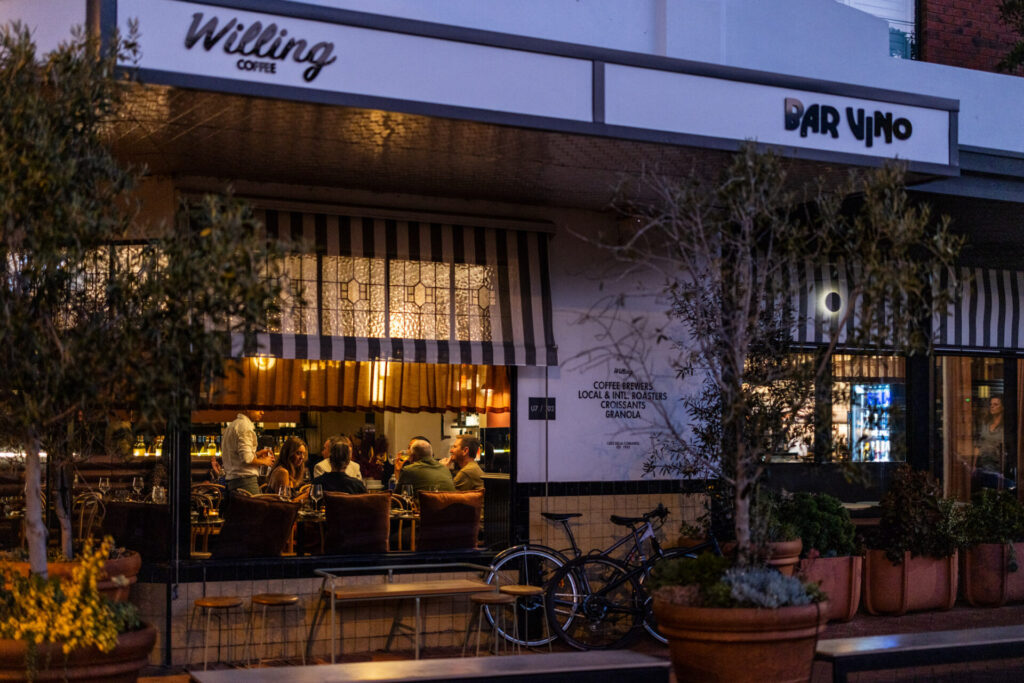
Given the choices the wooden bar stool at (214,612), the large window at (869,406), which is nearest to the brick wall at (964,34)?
the large window at (869,406)

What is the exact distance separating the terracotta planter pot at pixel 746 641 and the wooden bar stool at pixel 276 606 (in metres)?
3.62

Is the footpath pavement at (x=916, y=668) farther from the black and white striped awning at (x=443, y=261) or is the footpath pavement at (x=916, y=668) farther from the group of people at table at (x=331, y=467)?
the black and white striped awning at (x=443, y=261)

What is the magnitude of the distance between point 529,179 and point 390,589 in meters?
3.27

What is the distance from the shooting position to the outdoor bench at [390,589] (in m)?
8.83

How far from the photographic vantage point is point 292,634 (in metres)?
9.41

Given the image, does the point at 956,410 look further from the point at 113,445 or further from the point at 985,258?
the point at 113,445

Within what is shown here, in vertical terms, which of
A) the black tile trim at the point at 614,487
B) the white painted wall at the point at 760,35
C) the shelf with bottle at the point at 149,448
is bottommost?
the black tile trim at the point at 614,487

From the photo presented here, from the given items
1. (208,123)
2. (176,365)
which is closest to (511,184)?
(208,123)

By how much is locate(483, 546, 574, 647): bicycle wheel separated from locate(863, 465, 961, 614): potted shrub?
320 cm

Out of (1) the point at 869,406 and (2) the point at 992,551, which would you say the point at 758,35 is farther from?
(2) the point at 992,551

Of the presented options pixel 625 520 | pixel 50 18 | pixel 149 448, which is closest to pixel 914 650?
pixel 625 520

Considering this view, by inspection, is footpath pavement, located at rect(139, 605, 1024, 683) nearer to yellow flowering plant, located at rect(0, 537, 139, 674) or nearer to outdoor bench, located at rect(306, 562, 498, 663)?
outdoor bench, located at rect(306, 562, 498, 663)

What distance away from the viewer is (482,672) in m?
6.23

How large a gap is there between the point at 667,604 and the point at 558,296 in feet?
14.5
